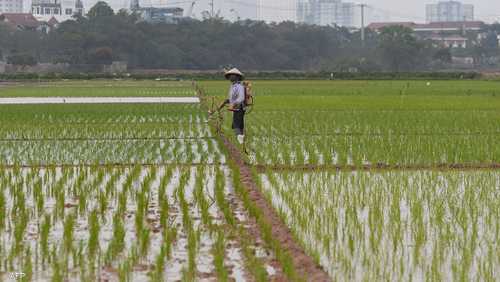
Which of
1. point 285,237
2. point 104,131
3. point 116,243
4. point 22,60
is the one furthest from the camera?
point 22,60

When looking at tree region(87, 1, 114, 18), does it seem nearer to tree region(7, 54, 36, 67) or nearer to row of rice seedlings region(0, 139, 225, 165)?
tree region(7, 54, 36, 67)

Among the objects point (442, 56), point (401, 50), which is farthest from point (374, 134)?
point (442, 56)

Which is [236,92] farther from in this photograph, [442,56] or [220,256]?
[442,56]

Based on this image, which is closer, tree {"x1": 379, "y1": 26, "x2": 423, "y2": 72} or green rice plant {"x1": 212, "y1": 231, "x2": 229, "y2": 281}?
green rice plant {"x1": 212, "y1": 231, "x2": 229, "y2": 281}

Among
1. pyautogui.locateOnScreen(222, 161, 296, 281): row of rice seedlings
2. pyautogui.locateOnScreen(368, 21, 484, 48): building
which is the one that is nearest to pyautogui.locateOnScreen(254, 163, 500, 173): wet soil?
pyautogui.locateOnScreen(222, 161, 296, 281): row of rice seedlings

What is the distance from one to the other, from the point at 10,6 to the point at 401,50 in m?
125

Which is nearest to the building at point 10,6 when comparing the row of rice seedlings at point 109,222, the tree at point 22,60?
the tree at point 22,60

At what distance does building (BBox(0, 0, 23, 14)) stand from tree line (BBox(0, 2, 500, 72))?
11204cm

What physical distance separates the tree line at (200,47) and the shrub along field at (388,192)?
4416 centimetres

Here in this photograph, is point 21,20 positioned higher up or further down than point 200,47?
higher up

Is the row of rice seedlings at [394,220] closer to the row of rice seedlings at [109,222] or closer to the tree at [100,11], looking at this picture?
the row of rice seedlings at [109,222]

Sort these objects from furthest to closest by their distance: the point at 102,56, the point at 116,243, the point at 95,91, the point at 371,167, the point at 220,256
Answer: the point at 102,56 < the point at 95,91 < the point at 371,167 < the point at 116,243 < the point at 220,256

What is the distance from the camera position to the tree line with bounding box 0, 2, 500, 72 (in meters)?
59.5

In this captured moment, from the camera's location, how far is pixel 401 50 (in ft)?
220
